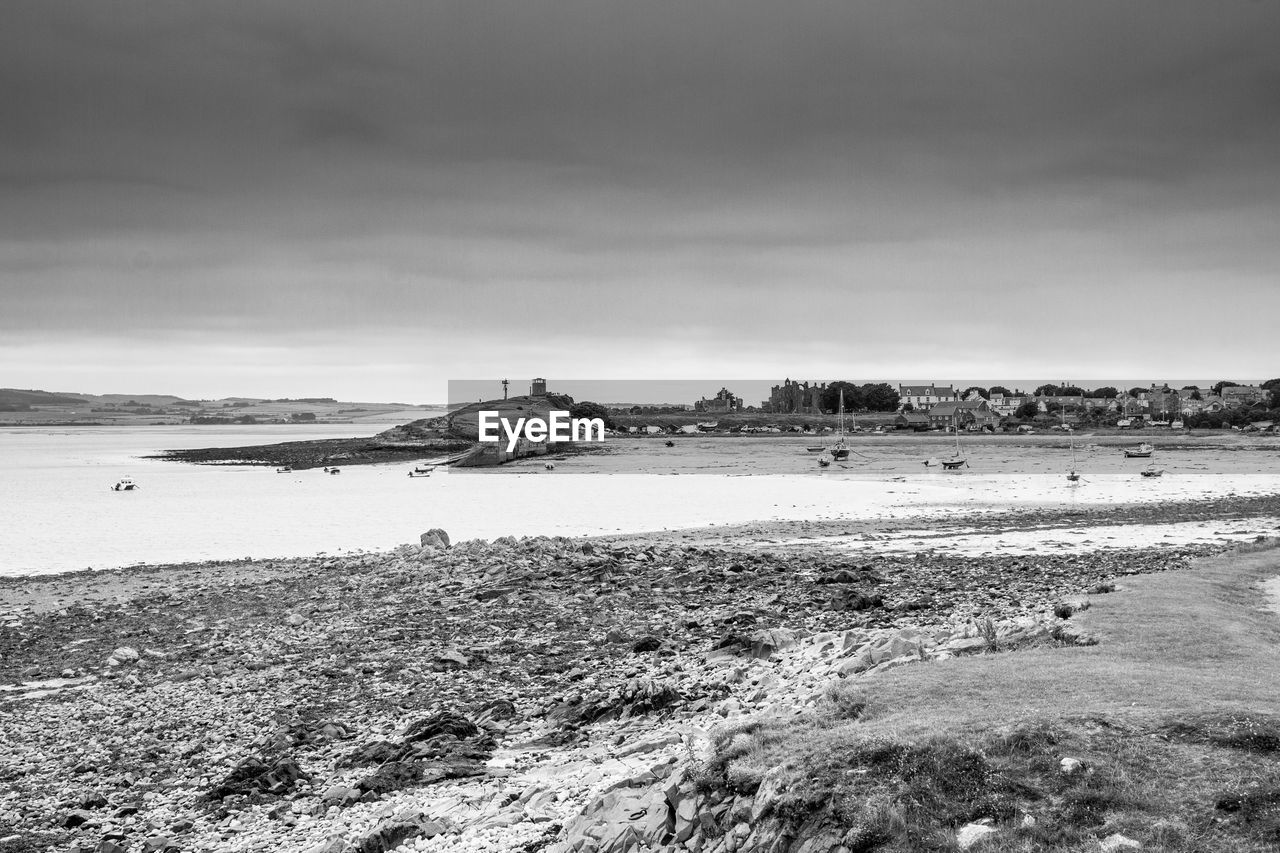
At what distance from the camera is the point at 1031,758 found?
6.71 metres

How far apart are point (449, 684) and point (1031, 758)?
9.58 meters

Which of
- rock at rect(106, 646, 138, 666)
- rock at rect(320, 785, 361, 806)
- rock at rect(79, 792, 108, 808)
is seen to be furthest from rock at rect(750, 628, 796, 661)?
rock at rect(106, 646, 138, 666)

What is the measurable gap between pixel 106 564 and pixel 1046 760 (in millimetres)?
29771

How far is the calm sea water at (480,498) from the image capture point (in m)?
Answer: 35.1

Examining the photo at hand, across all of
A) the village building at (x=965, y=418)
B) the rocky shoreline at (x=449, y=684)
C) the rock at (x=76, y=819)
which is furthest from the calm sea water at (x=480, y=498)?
the village building at (x=965, y=418)

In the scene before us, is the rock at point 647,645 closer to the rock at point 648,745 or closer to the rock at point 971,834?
the rock at point 648,745

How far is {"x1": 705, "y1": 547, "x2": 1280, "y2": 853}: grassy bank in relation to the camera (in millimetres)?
5949

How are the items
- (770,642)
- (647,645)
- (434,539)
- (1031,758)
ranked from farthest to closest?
(434,539) → (647,645) → (770,642) → (1031,758)

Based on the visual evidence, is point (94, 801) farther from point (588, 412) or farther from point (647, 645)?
point (588, 412)

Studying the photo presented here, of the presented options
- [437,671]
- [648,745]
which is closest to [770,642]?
[648,745]

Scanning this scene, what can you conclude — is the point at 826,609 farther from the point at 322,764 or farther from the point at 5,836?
the point at 5,836

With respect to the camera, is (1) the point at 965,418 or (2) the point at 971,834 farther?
(1) the point at 965,418

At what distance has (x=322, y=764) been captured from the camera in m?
11.1

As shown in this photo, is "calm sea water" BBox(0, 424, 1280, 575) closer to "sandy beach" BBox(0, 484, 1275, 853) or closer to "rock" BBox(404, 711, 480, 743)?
"sandy beach" BBox(0, 484, 1275, 853)
